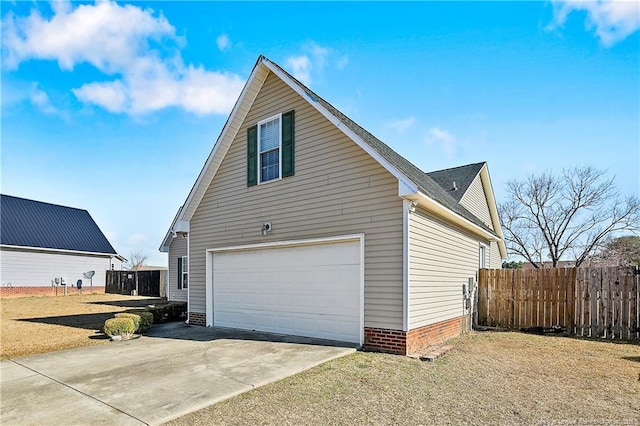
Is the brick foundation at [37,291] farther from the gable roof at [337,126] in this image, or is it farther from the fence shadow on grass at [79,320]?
the gable roof at [337,126]

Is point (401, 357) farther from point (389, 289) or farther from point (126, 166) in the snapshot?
point (126, 166)

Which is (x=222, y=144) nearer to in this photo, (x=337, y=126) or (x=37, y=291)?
(x=337, y=126)

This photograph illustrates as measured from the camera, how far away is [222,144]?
1129 cm

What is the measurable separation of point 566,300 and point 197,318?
36.2 feet

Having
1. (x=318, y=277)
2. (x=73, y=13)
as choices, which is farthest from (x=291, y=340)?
(x=73, y=13)

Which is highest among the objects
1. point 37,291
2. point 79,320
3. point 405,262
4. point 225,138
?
point 225,138

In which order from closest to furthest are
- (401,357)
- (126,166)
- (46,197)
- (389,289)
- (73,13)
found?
(401,357)
(389,289)
(73,13)
(126,166)
(46,197)

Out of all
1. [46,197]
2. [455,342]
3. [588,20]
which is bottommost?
[455,342]

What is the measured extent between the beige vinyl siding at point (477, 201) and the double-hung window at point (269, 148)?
8455mm

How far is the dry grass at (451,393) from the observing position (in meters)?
4.40

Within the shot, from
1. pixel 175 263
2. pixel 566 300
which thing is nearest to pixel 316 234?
pixel 566 300

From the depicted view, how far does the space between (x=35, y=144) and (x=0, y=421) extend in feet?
43.3

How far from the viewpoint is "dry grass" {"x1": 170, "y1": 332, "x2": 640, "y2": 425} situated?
4.40m

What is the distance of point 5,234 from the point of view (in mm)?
25641
